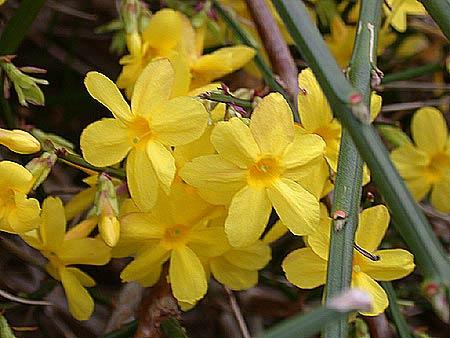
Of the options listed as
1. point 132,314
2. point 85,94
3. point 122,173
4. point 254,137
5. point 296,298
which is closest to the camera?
point 254,137

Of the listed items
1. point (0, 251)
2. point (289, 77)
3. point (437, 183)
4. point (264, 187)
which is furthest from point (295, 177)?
point (0, 251)

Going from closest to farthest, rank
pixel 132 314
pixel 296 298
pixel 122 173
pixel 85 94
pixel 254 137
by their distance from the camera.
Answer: pixel 254 137 < pixel 122 173 < pixel 132 314 < pixel 296 298 < pixel 85 94

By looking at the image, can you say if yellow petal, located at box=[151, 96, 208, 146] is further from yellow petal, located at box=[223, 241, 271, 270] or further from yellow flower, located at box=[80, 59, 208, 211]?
yellow petal, located at box=[223, 241, 271, 270]

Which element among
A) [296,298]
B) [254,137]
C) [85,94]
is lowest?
[296,298]

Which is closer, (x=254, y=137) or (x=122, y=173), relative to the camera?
(x=254, y=137)

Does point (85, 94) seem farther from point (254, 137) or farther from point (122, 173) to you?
point (254, 137)

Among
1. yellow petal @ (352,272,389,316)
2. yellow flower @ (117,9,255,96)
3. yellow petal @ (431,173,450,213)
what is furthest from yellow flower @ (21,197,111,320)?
yellow petal @ (431,173,450,213)

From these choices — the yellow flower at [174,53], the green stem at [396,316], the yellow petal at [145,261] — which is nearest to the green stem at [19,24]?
the yellow flower at [174,53]
